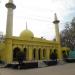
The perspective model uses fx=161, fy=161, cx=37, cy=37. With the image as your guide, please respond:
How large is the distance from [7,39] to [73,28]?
1831 centimetres

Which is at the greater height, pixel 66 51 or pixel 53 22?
pixel 53 22

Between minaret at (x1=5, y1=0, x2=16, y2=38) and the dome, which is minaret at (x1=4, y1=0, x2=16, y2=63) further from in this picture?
the dome

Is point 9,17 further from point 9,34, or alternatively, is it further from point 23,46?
point 23,46

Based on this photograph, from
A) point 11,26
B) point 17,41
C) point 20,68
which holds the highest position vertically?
point 11,26

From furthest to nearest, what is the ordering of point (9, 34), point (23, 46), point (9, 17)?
1. point (9, 17)
2. point (23, 46)
3. point (9, 34)

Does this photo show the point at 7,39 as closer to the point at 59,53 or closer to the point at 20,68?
the point at 20,68

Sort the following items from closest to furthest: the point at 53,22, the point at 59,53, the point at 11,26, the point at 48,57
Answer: the point at 11,26, the point at 48,57, the point at 59,53, the point at 53,22

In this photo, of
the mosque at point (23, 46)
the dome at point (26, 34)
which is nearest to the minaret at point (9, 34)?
the mosque at point (23, 46)

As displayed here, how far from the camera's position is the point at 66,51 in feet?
125

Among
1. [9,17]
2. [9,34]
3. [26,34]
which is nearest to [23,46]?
[9,34]

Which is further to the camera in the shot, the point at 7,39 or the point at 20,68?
the point at 7,39

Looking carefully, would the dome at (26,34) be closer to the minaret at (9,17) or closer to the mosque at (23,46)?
the mosque at (23,46)

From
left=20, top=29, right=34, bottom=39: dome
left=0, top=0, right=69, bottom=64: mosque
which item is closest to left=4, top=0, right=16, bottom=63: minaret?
left=0, top=0, right=69, bottom=64: mosque

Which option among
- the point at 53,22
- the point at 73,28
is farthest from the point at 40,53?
the point at 73,28
